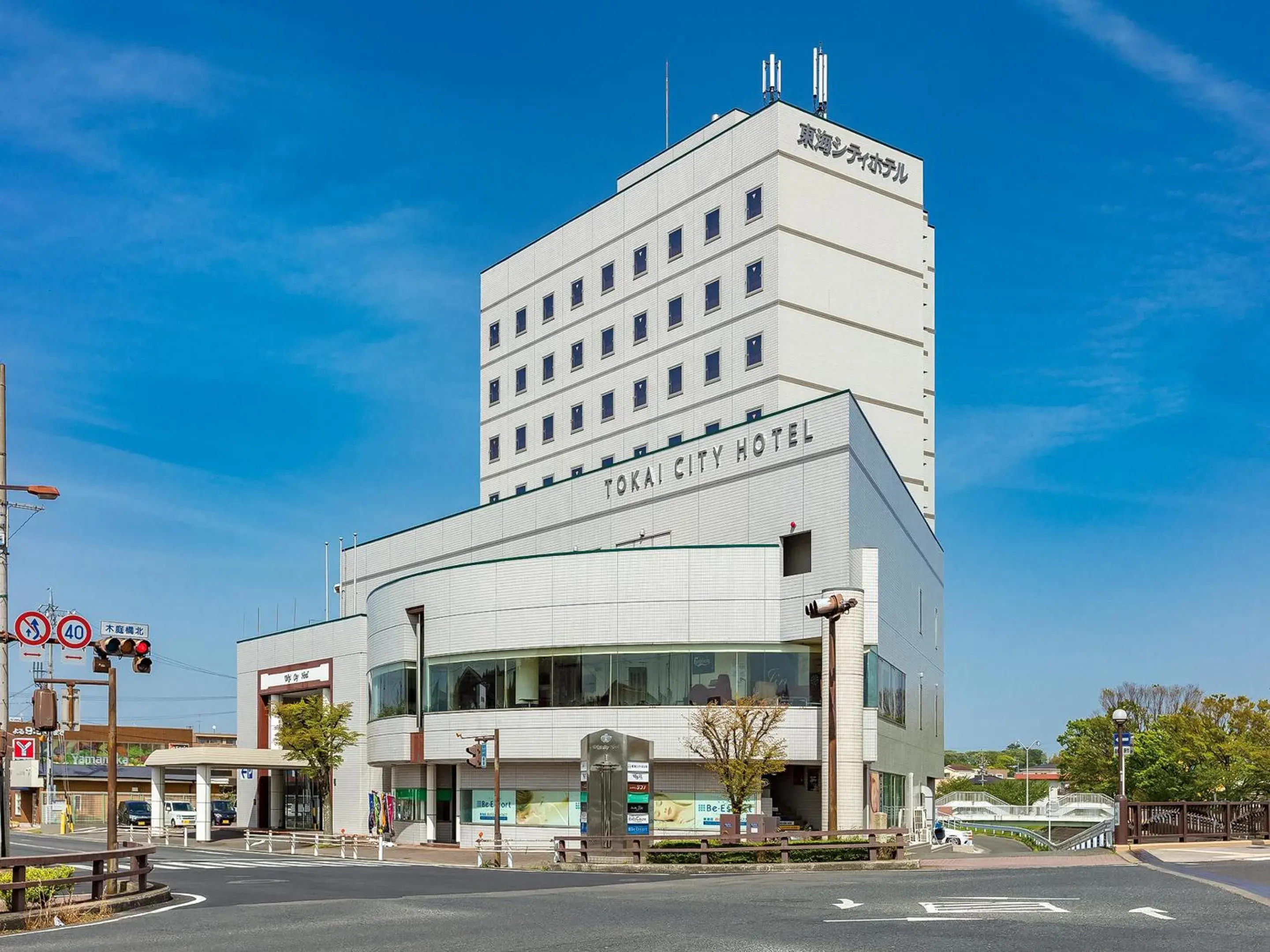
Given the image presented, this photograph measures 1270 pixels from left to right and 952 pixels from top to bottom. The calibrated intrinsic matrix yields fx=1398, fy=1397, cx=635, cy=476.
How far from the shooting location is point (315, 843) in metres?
55.4

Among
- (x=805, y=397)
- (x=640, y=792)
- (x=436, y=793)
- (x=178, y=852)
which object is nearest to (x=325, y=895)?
(x=640, y=792)

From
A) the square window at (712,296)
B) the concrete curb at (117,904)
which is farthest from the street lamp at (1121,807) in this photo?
the square window at (712,296)

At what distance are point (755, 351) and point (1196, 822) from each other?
29.9 meters

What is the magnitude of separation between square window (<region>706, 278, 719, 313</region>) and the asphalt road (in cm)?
3876

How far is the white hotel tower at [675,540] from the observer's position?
5475 cm

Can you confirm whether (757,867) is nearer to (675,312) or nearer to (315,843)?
(315,843)

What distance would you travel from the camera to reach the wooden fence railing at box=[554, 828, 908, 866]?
3953 cm

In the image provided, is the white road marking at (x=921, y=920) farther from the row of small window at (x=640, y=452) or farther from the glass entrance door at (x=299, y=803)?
the glass entrance door at (x=299, y=803)

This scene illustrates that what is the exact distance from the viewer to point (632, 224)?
7412cm

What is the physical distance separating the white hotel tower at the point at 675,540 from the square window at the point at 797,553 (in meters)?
0.10

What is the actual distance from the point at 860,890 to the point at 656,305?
157 ft

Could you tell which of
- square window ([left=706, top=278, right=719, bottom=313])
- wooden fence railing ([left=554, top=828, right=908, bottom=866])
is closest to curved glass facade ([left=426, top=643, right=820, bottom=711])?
wooden fence railing ([left=554, top=828, right=908, bottom=866])

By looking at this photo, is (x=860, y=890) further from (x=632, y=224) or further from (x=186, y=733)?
(x=186, y=733)

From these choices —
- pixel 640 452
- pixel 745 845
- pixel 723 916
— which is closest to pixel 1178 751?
pixel 640 452
